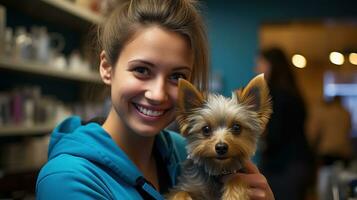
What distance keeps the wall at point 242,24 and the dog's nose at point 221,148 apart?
4.50 meters

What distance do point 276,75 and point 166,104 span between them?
243 centimetres

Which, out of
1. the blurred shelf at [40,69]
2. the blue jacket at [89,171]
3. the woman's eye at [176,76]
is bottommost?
the blurred shelf at [40,69]

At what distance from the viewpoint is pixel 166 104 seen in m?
1.28

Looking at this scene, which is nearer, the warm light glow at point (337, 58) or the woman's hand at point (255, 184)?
the woman's hand at point (255, 184)

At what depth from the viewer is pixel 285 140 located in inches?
138

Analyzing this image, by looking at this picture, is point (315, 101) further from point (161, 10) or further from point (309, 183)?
point (161, 10)

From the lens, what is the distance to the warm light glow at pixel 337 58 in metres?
8.41

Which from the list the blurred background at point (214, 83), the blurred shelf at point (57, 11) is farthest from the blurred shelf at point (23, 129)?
the blurred shelf at point (57, 11)

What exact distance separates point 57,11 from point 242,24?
285cm

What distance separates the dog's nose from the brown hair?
32cm

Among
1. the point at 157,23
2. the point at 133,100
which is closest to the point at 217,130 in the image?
the point at 133,100

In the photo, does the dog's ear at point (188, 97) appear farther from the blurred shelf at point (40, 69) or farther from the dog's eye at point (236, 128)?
the blurred shelf at point (40, 69)

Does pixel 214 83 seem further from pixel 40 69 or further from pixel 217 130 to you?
pixel 217 130

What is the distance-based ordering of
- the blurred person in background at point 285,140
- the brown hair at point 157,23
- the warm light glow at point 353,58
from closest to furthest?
the brown hair at point 157,23
the blurred person in background at point 285,140
the warm light glow at point 353,58
